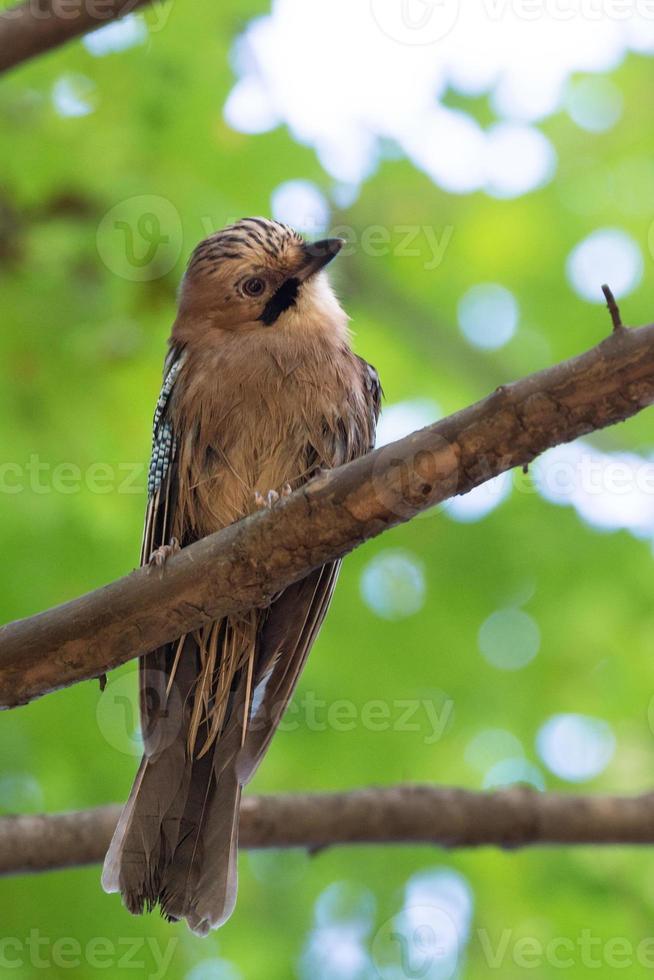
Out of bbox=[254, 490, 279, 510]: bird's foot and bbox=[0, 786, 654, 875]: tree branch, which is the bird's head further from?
bbox=[0, 786, 654, 875]: tree branch

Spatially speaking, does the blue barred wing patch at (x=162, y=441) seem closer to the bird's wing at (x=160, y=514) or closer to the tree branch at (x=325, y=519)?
the bird's wing at (x=160, y=514)

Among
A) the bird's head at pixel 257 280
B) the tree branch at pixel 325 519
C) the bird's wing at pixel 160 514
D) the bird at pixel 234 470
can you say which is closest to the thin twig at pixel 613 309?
the tree branch at pixel 325 519

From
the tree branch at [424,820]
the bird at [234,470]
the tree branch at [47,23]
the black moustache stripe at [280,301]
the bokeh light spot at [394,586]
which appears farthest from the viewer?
the bokeh light spot at [394,586]

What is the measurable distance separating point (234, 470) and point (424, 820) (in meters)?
1.58

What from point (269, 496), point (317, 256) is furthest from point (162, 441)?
point (317, 256)

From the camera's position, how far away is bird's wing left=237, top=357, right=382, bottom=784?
179 inches

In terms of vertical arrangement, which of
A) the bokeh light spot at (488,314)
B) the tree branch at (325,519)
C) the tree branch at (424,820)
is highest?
the bokeh light spot at (488,314)

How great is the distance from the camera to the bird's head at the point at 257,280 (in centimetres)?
496

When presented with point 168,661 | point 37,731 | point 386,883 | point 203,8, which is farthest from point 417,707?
point 203,8

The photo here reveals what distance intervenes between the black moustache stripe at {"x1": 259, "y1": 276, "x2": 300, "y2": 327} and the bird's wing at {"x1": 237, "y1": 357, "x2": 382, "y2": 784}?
530mm

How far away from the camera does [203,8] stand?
18.6 ft

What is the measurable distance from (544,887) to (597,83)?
4.40 meters

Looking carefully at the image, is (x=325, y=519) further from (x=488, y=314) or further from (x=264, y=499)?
(x=488, y=314)

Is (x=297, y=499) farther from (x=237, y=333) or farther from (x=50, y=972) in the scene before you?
(x=50, y=972)
